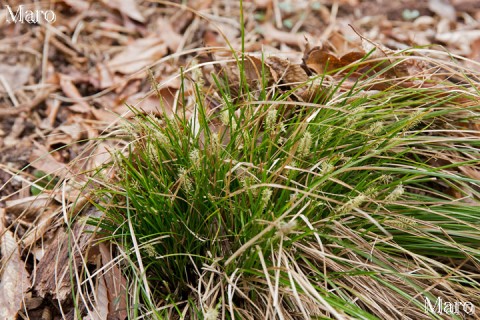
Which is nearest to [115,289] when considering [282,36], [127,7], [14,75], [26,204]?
[26,204]

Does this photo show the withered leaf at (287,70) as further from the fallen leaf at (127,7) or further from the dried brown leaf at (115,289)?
the fallen leaf at (127,7)

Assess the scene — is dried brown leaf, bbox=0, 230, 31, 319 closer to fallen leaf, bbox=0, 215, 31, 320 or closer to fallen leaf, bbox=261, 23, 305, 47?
fallen leaf, bbox=0, 215, 31, 320

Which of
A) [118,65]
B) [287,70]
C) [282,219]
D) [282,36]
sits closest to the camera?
[282,219]

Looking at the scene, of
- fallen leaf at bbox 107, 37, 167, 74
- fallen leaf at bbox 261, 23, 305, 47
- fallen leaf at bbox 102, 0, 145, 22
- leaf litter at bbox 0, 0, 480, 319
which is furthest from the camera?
fallen leaf at bbox 102, 0, 145, 22

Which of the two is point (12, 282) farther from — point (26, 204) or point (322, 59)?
point (322, 59)

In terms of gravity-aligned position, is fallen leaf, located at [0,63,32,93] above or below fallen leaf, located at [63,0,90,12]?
below

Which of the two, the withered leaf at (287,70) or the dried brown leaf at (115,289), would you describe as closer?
the dried brown leaf at (115,289)

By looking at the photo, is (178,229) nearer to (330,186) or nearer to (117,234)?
(117,234)

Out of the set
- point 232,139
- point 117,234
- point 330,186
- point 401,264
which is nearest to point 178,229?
point 117,234

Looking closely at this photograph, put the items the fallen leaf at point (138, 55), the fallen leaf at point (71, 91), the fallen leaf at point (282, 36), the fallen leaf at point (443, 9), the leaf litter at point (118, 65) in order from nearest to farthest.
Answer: the leaf litter at point (118, 65) → the fallen leaf at point (71, 91) → the fallen leaf at point (138, 55) → the fallen leaf at point (282, 36) → the fallen leaf at point (443, 9)

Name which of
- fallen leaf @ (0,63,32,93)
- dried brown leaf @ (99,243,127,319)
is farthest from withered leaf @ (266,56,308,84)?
fallen leaf @ (0,63,32,93)

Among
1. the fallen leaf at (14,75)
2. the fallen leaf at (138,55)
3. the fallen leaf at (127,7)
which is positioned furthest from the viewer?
the fallen leaf at (127,7)

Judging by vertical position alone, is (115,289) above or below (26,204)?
above

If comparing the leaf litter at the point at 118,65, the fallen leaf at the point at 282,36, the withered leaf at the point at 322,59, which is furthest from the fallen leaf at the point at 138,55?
the withered leaf at the point at 322,59
